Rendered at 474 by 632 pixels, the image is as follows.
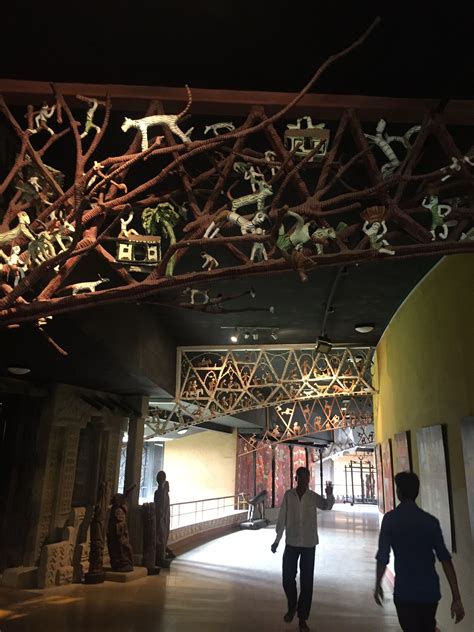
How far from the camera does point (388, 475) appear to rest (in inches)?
278

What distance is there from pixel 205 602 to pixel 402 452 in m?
2.89

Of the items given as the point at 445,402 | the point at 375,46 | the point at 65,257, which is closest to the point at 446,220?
the point at 375,46

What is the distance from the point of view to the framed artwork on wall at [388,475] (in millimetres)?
6770

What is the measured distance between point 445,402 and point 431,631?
202 cm

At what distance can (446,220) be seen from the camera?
231 centimetres

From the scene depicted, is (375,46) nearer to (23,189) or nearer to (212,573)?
(23,189)

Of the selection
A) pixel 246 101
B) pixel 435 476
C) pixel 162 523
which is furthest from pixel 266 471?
pixel 246 101

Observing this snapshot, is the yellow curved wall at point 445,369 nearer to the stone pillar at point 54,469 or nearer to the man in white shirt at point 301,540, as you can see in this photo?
the man in white shirt at point 301,540

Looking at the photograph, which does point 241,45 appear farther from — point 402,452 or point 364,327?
point 364,327

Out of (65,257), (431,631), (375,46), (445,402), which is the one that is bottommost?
(431,631)

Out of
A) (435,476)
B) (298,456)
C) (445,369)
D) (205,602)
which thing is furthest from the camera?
(298,456)

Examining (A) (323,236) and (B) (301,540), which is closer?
(A) (323,236)

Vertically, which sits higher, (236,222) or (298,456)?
(236,222)

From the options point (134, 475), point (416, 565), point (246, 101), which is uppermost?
point (246, 101)
